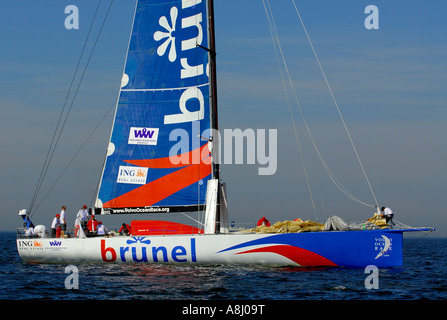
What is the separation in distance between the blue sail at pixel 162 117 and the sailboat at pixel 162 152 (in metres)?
0.04

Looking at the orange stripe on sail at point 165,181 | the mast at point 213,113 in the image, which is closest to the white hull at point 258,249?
the mast at point 213,113

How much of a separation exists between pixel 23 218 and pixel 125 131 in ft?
21.1

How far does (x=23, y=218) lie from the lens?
84.6 feet

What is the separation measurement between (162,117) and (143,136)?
3.79 feet

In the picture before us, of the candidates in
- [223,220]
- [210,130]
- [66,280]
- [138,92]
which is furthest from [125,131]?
[66,280]

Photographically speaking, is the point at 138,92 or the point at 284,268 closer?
the point at 284,268

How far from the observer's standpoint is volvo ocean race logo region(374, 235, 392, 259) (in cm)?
1962

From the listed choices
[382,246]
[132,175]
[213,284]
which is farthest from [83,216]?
[382,246]

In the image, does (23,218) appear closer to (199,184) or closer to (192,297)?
(199,184)

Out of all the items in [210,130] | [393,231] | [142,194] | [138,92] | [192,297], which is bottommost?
[192,297]

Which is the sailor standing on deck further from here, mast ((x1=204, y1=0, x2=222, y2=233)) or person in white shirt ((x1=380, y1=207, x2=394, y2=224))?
person in white shirt ((x1=380, y1=207, x2=394, y2=224))

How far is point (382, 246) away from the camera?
774 inches

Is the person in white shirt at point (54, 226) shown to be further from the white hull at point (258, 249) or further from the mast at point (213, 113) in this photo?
the mast at point (213, 113)

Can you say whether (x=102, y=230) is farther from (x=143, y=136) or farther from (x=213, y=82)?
(x=213, y=82)
